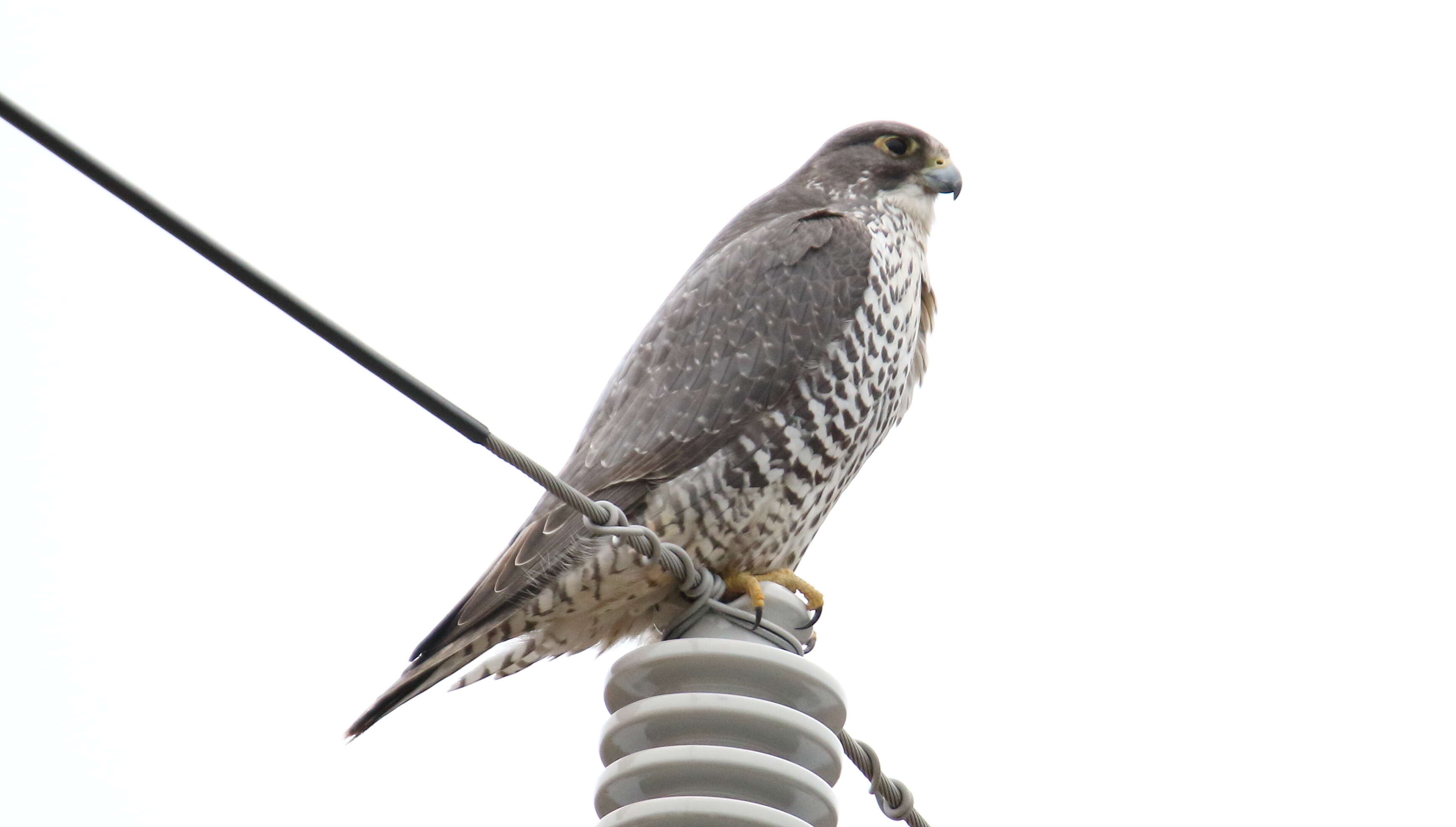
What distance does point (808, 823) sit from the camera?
2.98 m

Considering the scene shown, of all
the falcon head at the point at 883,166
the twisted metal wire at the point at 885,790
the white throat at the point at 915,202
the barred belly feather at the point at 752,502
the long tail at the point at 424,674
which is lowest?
the twisted metal wire at the point at 885,790

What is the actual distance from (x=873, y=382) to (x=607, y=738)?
2022mm

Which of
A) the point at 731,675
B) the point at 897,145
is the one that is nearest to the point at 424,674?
the point at 731,675

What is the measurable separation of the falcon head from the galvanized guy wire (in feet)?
7.93

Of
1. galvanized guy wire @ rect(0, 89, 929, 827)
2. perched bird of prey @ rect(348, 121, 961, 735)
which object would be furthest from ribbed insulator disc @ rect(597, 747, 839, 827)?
perched bird of prey @ rect(348, 121, 961, 735)

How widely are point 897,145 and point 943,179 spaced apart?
25 cm

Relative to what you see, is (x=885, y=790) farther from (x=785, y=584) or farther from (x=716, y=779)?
(x=785, y=584)

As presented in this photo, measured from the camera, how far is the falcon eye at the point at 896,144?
5902mm

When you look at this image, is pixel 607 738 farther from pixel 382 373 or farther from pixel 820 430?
pixel 820 430

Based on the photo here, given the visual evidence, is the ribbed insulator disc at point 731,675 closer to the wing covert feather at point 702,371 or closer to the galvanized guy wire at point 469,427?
the galvanized guy wire at point 469,427

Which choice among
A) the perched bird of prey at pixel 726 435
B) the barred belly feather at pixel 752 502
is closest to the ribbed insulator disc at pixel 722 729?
the perched bird of prey at pixel 726 435

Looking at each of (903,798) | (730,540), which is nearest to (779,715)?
(903,798)

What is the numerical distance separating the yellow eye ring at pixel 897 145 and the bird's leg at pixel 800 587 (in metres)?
1.94

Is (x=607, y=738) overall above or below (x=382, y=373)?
below
